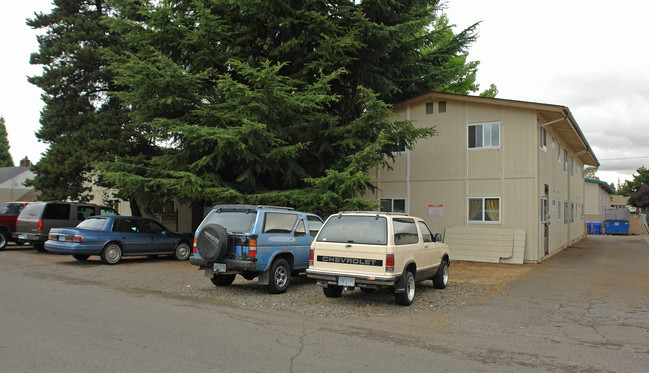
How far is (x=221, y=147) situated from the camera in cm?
1367

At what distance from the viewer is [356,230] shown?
8758 mm

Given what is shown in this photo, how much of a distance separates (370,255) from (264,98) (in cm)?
723

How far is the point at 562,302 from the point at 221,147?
31.9 feet

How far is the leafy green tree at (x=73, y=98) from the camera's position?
20.8 metres

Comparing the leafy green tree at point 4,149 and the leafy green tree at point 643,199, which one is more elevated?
the leafy green tree at point 4,149

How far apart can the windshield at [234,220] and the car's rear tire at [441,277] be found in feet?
14.4

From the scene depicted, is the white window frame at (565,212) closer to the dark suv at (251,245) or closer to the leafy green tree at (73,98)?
the dark suv at (251,245)

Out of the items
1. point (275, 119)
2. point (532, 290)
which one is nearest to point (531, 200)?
point (532, 290)

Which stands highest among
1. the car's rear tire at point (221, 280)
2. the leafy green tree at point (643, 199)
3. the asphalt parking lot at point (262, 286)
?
the leafy green tree at point (643, 199)

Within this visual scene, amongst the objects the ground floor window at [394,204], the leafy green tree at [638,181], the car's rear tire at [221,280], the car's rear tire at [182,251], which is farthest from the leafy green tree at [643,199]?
the car's rear tire at [221,280]

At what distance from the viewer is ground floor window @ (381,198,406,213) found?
62.4ft

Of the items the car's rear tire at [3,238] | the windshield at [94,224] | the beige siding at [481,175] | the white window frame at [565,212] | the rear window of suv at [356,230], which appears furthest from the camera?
the white window frame at [565,212]

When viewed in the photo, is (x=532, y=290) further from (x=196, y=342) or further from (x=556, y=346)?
(x=196, y=342)

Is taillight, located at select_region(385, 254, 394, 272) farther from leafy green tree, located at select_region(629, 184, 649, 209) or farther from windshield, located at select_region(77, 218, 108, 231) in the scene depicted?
leafy green tree, located at select_region(629, 184, 649, 209)
